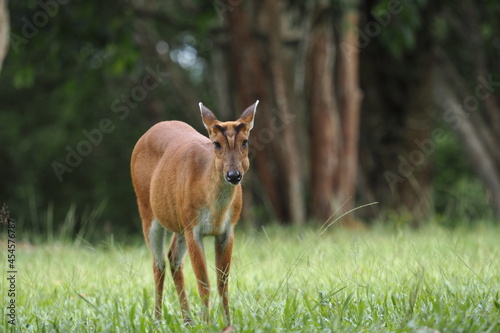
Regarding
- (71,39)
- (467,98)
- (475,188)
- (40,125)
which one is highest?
(71,39)

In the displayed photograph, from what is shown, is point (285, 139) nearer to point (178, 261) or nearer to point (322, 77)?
point (322, 77)

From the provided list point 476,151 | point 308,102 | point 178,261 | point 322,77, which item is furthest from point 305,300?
point 476,151

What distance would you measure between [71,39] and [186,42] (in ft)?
24.0

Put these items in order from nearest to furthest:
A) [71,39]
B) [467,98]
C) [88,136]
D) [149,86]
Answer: [71,39]
[467,98]
[149,86]
[88,136]

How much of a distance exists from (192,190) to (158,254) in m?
0.72

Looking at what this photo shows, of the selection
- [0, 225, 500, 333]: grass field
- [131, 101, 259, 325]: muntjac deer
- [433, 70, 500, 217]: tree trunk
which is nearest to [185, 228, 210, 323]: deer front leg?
[131, 101, 259, 325]: muntjac deer

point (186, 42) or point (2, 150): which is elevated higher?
point (186, 42)

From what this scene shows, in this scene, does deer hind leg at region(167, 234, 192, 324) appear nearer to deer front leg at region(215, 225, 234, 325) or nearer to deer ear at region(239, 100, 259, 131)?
deer front leg at region(215, 225, 234, 325)

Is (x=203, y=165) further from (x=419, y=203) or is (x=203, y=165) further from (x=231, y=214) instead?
(x=419, y=203)

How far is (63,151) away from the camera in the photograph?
22.9m

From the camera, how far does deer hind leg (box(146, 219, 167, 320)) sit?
546cm

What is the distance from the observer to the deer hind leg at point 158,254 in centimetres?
546

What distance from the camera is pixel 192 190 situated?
16.5 feet

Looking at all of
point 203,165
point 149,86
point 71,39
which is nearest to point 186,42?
point 149,86
